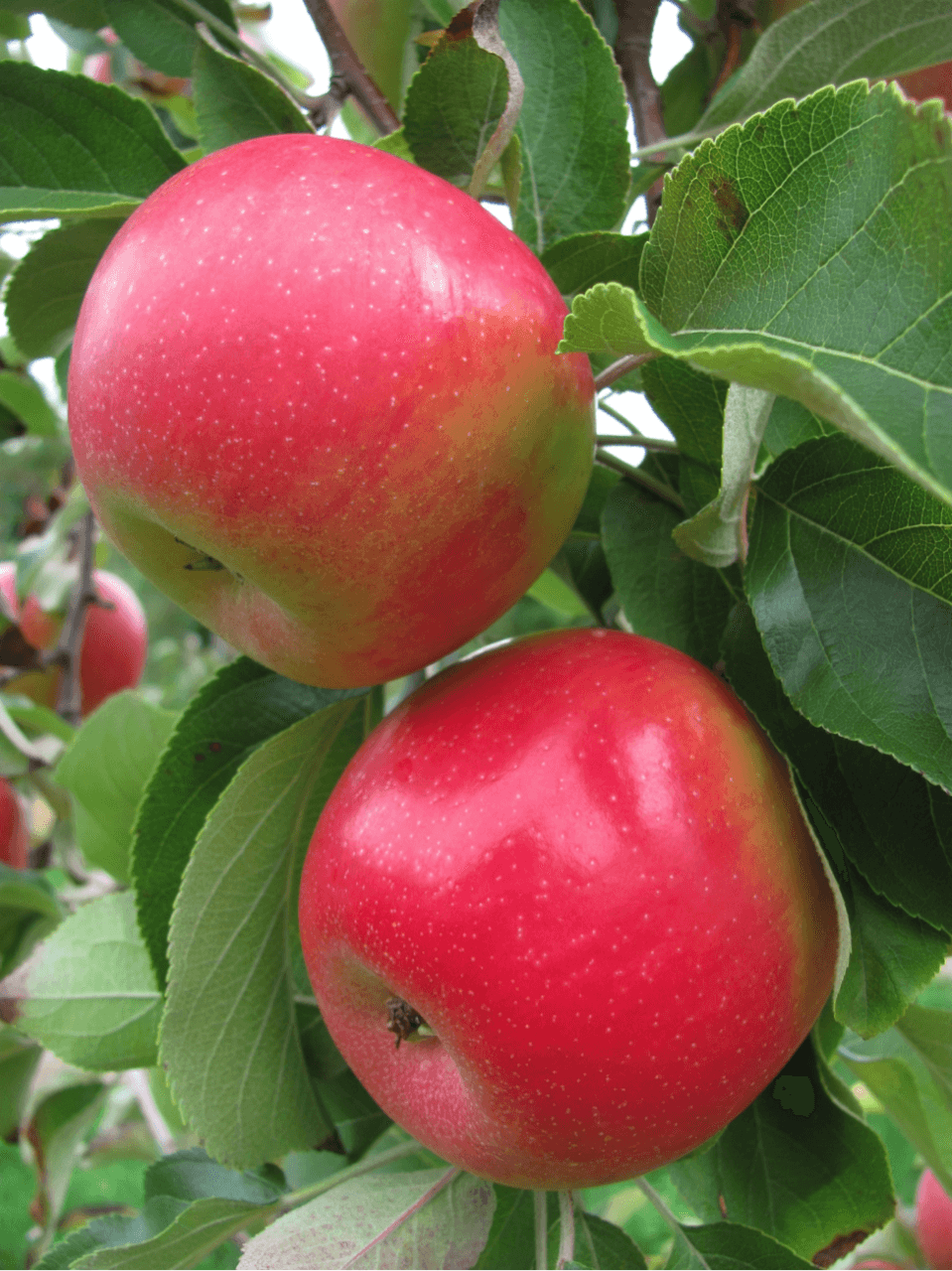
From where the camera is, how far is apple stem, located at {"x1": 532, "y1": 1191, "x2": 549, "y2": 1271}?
597 mm

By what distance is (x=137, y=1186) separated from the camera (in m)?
1.92

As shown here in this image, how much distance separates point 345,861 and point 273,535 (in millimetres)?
179

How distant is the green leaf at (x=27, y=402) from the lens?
1.34 metres

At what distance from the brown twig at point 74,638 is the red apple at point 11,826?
0.42 ft

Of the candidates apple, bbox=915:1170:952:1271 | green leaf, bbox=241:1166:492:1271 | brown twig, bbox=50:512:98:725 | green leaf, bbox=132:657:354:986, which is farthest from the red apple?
apple, bbox=915:1170:952:1271

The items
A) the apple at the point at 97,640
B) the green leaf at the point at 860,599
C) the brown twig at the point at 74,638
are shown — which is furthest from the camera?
the apple at the point at 97,640

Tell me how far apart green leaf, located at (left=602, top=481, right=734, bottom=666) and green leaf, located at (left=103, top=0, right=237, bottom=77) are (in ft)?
1.44

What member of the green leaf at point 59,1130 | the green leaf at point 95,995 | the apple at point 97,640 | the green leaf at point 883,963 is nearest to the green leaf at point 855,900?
the green leaf at point 883,963

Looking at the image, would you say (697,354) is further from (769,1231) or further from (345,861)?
(769,1231)

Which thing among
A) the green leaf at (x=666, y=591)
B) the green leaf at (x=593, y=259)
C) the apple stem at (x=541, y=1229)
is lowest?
the apple stem at (x=541, y=1229)

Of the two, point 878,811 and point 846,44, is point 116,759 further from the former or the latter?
point 846,44

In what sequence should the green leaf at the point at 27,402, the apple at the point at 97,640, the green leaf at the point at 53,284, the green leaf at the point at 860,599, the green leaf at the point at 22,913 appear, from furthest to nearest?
1. the apple at the point at 97,640
2. the green leaf at the point at 27,402
3. the green leaf at the point at 22,913
4. the green leaf at the point at 53,284
5. the green leaf at the point at 860,599

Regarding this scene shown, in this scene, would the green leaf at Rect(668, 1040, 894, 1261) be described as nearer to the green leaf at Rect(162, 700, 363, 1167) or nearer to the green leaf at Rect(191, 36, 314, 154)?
the green leaf at Rect(162, 700, 363, 1167)

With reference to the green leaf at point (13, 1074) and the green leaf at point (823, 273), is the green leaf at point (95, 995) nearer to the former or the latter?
the green leaf at point (13, 1074)
